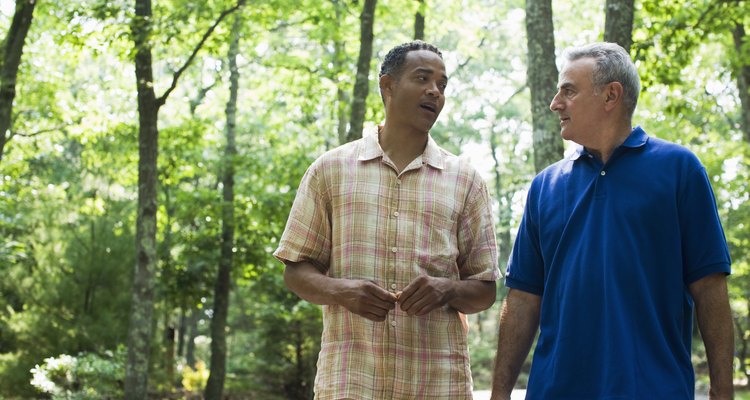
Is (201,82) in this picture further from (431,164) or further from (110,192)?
(431,164)

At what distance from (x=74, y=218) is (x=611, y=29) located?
1371 centimetres

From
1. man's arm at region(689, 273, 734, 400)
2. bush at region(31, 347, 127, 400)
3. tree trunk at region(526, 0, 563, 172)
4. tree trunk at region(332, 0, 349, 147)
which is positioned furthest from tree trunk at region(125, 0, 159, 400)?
man's arm at region(689, 273, 734, 400)

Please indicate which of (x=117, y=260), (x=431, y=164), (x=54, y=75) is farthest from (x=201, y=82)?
(x=431, y=164)

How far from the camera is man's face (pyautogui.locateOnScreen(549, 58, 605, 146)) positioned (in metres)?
3.26

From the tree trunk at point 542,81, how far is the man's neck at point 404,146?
13.9ft

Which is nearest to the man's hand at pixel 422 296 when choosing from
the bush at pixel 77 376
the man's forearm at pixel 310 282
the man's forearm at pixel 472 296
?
the man's forearm at pixel 472 296

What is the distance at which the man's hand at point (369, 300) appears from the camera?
10.5 feet

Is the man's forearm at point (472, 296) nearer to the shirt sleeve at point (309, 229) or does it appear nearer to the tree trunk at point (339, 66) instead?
the shirt sleeve at point (309, 229)

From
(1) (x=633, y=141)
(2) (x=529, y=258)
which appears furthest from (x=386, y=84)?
(1) (x=633, y=141)

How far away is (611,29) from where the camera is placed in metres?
7.58

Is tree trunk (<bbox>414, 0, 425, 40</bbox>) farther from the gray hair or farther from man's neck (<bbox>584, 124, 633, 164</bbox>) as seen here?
man's neck (<bbox>584, 124, 633, 164</bbox>)

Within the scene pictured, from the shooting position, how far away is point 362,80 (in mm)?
11062

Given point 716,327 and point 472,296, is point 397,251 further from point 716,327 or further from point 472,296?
point 716,327

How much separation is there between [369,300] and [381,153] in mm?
712
